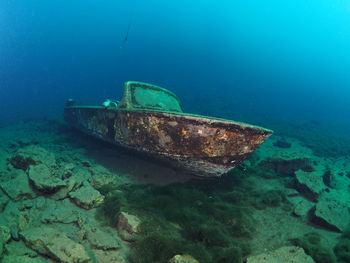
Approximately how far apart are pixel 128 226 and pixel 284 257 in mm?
1987

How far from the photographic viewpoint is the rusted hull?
3.54m

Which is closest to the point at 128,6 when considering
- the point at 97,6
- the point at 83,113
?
the point at 97,6

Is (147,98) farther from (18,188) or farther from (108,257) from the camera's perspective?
(108,257)

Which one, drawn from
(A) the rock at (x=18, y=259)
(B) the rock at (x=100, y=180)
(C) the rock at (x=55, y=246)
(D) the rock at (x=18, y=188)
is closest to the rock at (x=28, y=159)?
(D) the rock at (x=18, y=188)

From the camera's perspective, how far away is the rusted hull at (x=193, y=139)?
354 cm

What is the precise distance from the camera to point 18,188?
3248mm

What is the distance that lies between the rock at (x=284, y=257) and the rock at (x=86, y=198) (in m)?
2.48

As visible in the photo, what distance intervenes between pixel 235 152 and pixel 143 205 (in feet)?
6.18

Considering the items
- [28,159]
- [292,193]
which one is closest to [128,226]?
[28,159]

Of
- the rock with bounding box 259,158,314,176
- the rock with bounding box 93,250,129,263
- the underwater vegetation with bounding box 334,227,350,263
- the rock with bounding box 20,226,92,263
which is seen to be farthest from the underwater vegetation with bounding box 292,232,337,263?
the rock with bounding box 259,158,314,176

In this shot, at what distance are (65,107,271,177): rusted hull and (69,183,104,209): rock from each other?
1.22 metres

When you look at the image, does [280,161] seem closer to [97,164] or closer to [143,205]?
[143,205]

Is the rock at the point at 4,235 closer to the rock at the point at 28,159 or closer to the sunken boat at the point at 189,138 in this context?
the rock at the point at 28,159

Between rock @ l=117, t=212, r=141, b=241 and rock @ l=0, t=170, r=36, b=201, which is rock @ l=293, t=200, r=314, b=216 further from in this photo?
rock @ l=0, t=170, r=36, b=201
